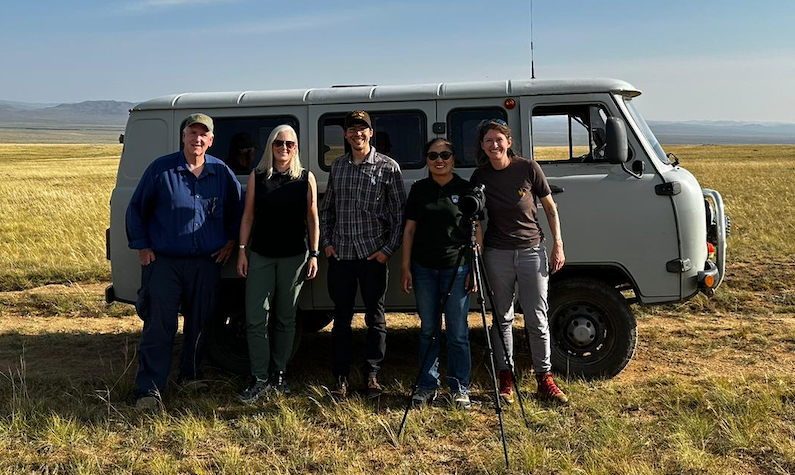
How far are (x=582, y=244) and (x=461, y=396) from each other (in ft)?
4.91

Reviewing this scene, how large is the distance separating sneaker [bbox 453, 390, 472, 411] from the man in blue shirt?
78.7 inches

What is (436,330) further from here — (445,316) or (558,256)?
(558,256)

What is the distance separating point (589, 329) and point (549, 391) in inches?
31.2

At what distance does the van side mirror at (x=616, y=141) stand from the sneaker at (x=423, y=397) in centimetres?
218

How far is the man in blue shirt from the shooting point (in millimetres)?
5418

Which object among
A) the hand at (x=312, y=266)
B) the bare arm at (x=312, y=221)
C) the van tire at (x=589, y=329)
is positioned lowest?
the van tire at (x=589, y=329)

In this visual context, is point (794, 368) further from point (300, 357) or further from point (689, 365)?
point (300, 357)

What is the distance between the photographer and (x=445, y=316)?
528 centimetres

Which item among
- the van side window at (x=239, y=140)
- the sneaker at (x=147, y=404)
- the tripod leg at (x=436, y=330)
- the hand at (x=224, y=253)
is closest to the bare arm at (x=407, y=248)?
the tripod leg at (x=436, y=330)

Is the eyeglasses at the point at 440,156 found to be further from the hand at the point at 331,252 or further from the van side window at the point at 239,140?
the van side window at the point at 239,140

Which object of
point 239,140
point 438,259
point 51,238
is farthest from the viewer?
point 51,238

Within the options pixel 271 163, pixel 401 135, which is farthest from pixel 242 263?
pixel 401 135

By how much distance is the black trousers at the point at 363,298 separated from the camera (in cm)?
536

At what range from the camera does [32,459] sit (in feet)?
15.0
